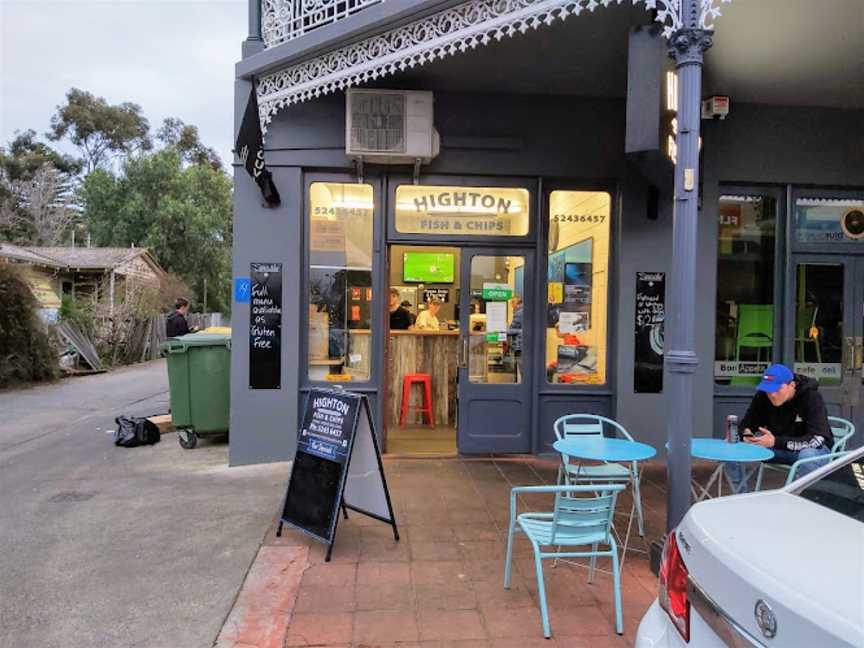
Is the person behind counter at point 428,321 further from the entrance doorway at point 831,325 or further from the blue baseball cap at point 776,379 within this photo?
the blue baseball cap at point 776,379

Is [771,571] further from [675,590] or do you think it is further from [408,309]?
[408,309]

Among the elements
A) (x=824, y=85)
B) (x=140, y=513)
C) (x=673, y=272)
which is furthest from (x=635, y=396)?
(x=140, y=513)

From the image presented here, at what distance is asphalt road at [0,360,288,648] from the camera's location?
134 inches

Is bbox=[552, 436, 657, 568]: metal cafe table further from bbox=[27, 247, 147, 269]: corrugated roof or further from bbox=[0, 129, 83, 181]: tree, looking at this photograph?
bbox=[0, 129, 83, 181]: tree

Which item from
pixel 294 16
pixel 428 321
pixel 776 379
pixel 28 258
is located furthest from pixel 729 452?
pixel 28 258

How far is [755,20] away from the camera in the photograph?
482 cm

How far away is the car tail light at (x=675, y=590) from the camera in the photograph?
184cm

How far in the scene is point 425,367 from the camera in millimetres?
8578

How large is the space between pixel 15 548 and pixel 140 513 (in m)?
0.89

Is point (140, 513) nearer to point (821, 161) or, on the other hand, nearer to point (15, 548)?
point (15, 548)

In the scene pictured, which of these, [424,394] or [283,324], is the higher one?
[283,324]

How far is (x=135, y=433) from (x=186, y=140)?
41576 mm

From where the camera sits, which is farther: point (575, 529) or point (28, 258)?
point (28, 258)

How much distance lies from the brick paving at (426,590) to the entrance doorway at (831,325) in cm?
315
